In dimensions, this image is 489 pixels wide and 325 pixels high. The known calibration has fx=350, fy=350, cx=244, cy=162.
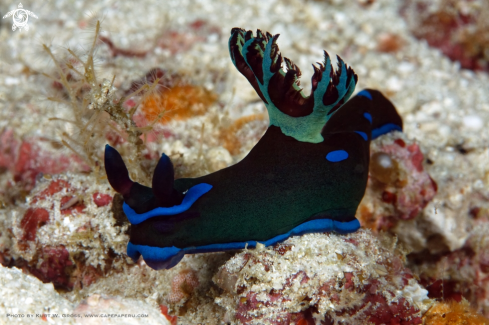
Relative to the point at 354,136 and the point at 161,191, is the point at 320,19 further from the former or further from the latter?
the point at 161,191

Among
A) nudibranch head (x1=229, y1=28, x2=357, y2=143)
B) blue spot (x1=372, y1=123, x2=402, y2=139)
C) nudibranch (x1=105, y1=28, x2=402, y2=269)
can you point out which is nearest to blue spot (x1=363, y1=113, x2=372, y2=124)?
blue spot (x1=372, y1=123, x2=402, y2=139)

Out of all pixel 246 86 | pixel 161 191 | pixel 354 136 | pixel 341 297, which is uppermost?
pixel 246 86

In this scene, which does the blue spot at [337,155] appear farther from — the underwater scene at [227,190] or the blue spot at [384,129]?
the blue spot at [384,129]

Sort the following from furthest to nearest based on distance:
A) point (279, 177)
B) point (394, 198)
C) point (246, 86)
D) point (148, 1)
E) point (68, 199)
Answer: point (148, 1)
point (246, 86)
point (394, 198)
point (68, 199)
point (279, 177)

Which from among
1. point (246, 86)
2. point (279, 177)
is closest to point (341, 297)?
point (279, 177)

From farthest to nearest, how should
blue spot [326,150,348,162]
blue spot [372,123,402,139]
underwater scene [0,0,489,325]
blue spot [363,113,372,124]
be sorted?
blue spot [372,123,402,139], blue spot [363,113,372,124], blue spot [326,150,348,162], underwater scene [0,0,489,325]

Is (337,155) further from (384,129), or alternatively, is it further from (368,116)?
(384,129)

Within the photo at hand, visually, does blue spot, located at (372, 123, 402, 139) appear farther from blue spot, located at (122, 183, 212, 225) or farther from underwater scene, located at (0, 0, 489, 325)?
blue spot, located at (122, 183, 212, 225)
